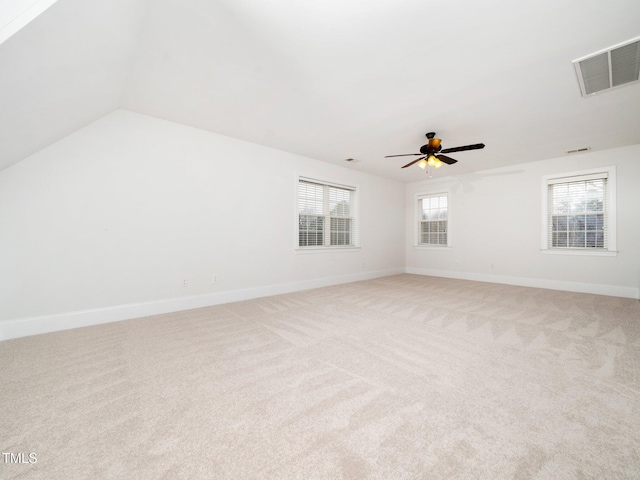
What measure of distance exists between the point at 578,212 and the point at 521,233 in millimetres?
994

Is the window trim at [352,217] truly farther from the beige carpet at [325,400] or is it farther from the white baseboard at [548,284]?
the white baseboard at [548,284]

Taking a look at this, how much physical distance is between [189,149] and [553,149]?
6347mm

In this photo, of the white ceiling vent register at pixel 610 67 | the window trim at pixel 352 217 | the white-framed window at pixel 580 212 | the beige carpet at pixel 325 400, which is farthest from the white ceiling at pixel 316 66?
the beige carpet at pixel 325 400

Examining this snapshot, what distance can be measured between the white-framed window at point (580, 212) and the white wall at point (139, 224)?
524 centimetres

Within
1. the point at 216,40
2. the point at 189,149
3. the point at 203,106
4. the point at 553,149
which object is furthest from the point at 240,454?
the point at 553,149

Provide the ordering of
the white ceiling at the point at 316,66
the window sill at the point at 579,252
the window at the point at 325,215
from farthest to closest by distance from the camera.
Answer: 1. the window at the point at 325,215
2. the window sill at the point at 579,252
3. the white ceiling at the point at 316,66

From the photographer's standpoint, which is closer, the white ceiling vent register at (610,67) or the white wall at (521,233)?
the white ceiling vent register at (610,67)

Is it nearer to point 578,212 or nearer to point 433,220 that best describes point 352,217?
point 433,220

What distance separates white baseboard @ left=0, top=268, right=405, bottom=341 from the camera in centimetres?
273

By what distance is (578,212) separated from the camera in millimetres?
5133

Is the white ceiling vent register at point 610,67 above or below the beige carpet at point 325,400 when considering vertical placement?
above

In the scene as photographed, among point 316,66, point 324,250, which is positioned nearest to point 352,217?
point 324,250

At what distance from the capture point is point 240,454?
122 cm

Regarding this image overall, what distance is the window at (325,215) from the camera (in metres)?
5.33
